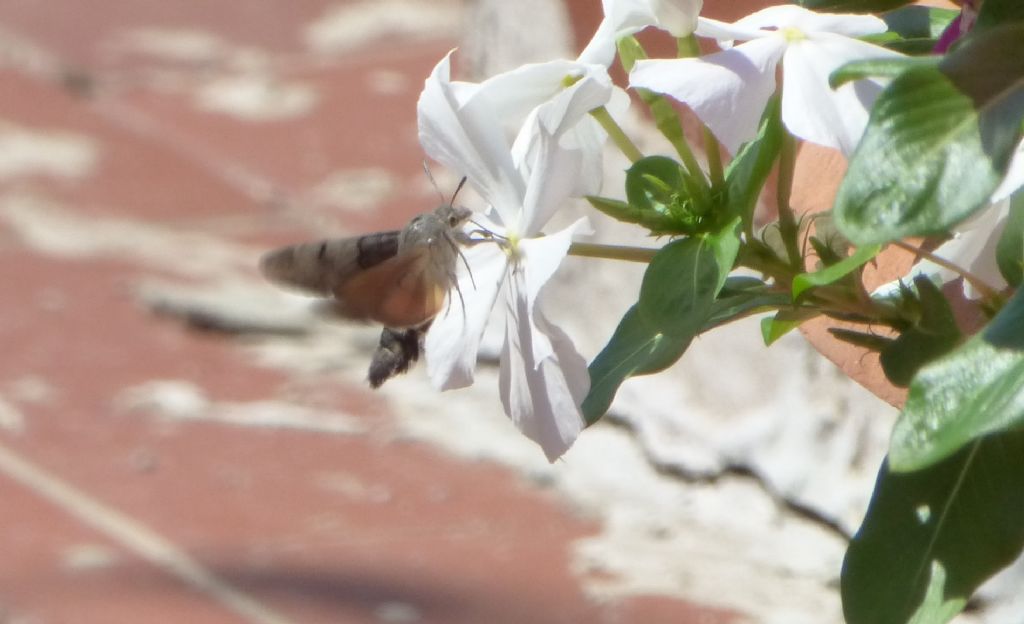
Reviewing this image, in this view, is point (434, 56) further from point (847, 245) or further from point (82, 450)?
point (847, 245)

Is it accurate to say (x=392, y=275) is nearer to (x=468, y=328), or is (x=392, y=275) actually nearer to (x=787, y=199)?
(x=468, y=328)

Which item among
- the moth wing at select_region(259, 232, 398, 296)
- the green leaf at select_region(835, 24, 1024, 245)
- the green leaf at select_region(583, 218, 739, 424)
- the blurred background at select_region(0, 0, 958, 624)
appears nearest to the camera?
the green leaf at select_region(835, 24, 1024, 245)

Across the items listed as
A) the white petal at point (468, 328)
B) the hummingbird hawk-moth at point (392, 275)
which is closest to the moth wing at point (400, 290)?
the hummingbird hawk-moth at point (392, 275)

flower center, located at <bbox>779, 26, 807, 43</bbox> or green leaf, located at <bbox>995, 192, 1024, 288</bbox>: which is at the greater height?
flower center, located at <bbox>779, 26, 807, 43</bbox>

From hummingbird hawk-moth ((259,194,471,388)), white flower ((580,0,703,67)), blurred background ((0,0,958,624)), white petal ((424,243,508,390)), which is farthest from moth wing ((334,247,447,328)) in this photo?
blurred background ((0,0,958,624))

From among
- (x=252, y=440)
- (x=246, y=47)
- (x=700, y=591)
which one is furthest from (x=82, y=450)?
(x=246, y=47)

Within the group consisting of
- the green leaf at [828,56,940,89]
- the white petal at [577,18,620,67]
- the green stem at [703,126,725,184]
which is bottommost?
the green leaf at [828,56,940,89]

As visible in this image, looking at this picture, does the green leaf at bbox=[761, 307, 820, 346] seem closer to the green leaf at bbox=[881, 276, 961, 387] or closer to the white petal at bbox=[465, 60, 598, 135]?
the green leaf at bbox=[881, 276, 961, 387]

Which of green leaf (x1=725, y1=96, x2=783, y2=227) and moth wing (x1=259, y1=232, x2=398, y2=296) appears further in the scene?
moth wing (x1=259, y1=232, x2=398, y2=296)
